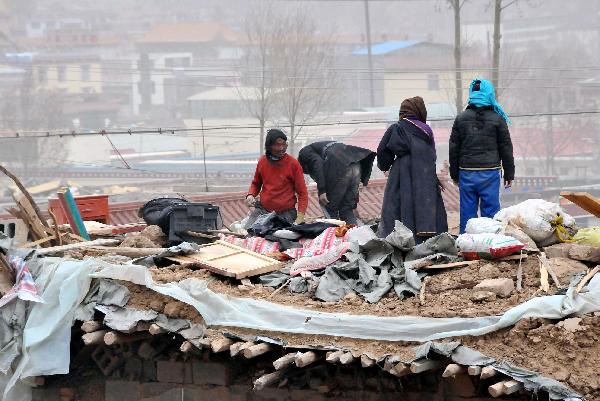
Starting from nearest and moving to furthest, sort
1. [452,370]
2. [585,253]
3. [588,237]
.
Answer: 1. [452,370]
2. [585,253]
3. [588,237]

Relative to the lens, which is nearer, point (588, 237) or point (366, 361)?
point (366, 361)

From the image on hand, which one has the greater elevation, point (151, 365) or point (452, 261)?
point (452, 261)

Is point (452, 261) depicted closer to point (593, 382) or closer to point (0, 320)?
point (593, 382)

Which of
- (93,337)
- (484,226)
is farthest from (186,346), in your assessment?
(484,226)

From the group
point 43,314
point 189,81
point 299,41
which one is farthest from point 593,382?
point 189,81

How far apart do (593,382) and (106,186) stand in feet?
128

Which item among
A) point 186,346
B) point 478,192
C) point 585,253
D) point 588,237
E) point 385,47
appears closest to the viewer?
point 186,346

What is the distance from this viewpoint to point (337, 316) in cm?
755

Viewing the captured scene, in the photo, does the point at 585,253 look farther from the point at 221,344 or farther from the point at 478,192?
the point at 221,344

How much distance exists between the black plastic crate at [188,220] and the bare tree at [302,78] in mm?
33333

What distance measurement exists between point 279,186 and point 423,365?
4.55 metres

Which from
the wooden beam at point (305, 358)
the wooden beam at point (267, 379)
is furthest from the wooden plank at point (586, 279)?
the wooden beam at point (267, 379)

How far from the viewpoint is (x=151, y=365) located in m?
8.41

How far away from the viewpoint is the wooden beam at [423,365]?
6855 millimetres
